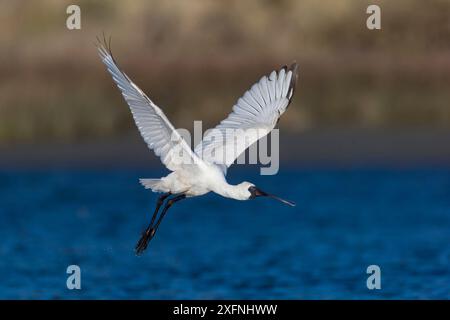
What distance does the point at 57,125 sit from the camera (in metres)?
20.1

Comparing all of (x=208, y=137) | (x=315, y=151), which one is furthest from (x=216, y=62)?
(x=208, y=137)

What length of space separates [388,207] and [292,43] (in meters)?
4.00

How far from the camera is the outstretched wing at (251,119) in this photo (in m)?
11.1

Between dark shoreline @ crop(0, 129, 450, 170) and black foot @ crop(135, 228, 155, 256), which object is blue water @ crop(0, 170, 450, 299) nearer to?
dark shoreline @ crop(0, 129, 450, 170)

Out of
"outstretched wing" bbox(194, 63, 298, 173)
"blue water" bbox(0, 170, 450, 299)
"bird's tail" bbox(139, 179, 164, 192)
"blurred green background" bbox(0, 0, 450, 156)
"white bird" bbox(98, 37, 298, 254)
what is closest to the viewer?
"white bird" bbox(98, 37, 298, 254)

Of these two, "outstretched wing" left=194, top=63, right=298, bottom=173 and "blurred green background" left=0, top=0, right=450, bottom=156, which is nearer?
"outstretched wing" left=194, top=63, right=298, bottom=173

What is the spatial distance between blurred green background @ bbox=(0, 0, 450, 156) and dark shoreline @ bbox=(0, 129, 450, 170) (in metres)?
0.18

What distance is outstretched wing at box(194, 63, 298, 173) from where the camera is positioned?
11148 mm

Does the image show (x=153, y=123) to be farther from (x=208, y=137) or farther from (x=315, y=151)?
(x=315, y=151)

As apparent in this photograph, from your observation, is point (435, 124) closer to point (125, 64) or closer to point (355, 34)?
point (355, 34)

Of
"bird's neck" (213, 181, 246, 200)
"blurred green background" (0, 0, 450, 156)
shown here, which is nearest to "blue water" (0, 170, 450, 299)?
"blurred green background" (0, 0, 450, 156)

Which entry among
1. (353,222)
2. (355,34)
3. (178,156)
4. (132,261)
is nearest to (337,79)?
(355,34)

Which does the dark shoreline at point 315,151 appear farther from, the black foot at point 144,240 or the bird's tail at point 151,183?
the bird's tail at point 151,183

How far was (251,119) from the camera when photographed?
37.3 feet
